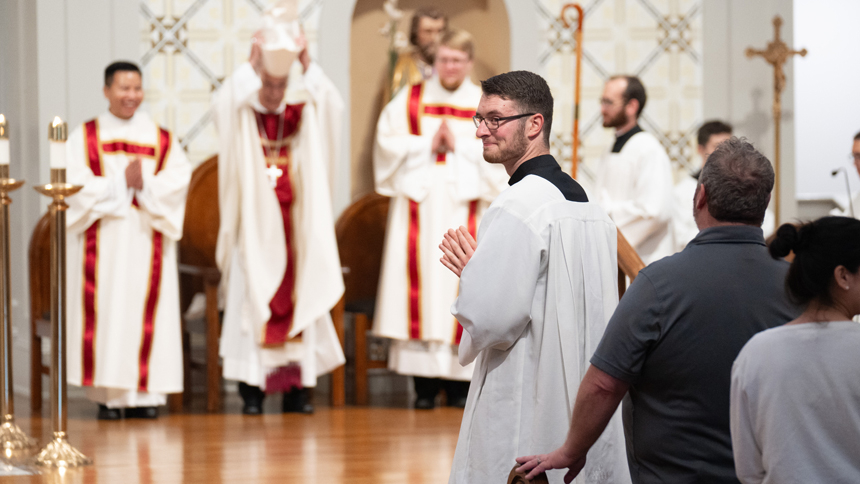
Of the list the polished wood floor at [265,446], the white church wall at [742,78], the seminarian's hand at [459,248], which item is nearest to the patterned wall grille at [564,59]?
the white church wall at [742,78]

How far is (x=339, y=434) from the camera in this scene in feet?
18.6

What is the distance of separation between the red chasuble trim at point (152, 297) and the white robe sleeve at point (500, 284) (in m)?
4.14

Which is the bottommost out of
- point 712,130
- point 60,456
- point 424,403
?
point 424,403

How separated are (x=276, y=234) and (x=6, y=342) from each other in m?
1.94

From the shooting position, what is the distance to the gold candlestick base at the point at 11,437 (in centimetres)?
492

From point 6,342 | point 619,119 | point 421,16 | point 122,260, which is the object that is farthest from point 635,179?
point 6,342

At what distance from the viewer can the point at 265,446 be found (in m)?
5.31

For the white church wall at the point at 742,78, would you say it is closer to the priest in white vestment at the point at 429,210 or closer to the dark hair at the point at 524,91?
the priest in white vestment at the point at 429,210

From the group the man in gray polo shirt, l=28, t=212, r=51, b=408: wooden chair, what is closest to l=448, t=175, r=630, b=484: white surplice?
the man in gray polo shirt

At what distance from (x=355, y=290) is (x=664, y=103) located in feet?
9.51

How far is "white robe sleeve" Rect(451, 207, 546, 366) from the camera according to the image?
8.43 feet

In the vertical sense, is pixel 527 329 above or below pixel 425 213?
below

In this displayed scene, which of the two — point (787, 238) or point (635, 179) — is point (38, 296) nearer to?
point (635, 179)

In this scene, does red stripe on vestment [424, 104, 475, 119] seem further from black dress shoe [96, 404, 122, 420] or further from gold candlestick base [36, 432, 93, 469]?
gold candlestick base [36, 432, 93, 469]
